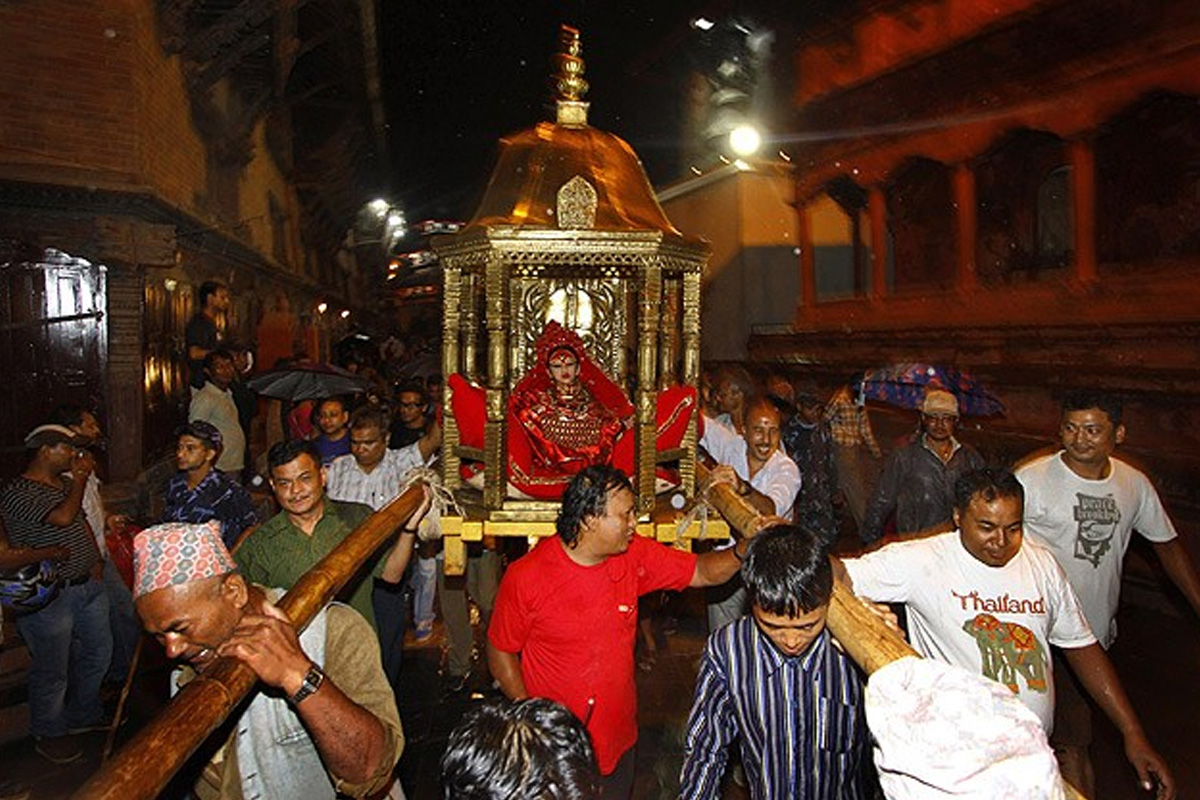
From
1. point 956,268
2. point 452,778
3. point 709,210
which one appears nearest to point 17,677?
point 452,778

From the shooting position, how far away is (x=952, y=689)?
131 cm

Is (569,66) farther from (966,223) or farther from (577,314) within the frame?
(966,223)

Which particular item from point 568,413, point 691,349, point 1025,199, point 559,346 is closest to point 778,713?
point 568,413

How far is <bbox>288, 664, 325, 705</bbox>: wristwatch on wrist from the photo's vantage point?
1950mm

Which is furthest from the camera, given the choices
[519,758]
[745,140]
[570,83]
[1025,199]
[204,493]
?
[745,140]

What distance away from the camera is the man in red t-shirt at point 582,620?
3.12 metres

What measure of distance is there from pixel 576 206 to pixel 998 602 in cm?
292

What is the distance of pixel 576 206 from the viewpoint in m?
4.49

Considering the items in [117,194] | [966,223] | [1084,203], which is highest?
[966,223]

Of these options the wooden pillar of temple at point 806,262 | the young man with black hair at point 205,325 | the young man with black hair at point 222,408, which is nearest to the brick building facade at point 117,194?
the young man with black hair at point 205,325

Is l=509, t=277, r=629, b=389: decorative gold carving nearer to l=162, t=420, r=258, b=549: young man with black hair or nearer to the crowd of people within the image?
the crowd of people

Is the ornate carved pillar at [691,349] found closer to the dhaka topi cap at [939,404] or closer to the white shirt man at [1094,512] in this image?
the dhaka topi cap at [939,404]

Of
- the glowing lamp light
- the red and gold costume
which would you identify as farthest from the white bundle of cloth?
the glowing lamp light

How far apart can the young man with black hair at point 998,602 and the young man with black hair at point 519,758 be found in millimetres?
1681
